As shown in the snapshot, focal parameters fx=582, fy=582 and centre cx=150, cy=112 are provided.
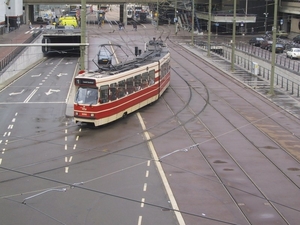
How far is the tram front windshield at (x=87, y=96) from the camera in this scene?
26.0m

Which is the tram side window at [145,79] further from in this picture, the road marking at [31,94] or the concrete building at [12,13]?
the concrete building at [12,13]

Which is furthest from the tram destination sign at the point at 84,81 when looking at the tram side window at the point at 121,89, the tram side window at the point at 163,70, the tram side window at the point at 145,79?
the tram side window at the point at 163,70

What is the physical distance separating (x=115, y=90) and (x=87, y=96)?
64.9 inches

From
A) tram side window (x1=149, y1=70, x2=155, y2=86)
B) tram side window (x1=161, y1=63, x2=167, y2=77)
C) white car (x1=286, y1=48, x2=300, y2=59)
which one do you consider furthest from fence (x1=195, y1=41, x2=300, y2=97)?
tram side window (x1=149, y1=70, x2=155, y2=86)

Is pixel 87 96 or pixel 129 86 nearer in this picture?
pixel 87 96

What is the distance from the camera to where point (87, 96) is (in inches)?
1030

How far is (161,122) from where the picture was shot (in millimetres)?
27875

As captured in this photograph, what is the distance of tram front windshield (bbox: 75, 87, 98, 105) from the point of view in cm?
2603

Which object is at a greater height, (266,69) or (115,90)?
(115,90)

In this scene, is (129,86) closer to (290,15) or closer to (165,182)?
(165,182)

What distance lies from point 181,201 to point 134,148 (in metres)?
6.60

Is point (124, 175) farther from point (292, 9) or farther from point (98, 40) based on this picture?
point (292, 9)

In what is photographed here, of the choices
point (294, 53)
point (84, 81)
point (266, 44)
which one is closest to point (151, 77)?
point (84, 81)

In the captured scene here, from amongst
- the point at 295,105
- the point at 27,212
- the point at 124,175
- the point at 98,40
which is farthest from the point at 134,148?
the point at 98,40
